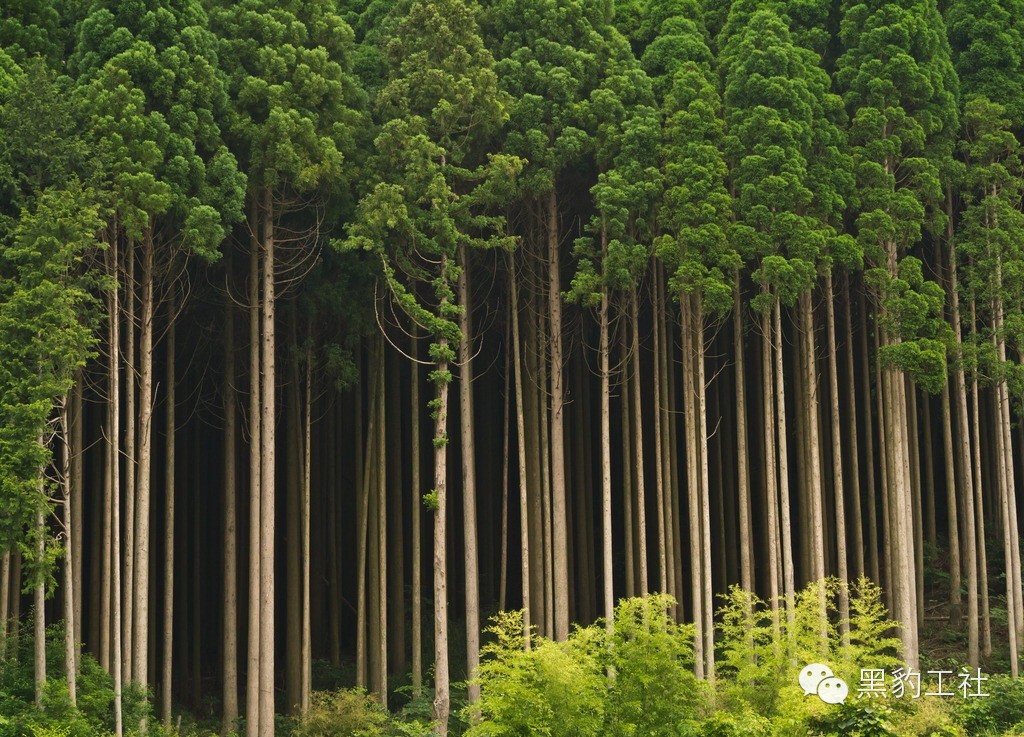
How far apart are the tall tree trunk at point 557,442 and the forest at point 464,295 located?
7cm

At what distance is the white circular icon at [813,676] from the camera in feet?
46.9

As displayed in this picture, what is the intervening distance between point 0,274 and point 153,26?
4.03 meters

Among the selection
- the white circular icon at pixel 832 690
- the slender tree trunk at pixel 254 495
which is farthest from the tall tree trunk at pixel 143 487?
the white circular icon at pixel 832 690

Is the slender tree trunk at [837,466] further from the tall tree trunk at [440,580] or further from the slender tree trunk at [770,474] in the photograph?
the tall tree trunk at [440,580]

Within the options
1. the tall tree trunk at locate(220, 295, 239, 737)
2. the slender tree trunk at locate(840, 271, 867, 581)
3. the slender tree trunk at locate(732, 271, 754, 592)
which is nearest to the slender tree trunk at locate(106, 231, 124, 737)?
the tall tree trunk at locate(220, 295, 239, 737)

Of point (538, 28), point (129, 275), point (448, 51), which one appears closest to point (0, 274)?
point (129, 275)

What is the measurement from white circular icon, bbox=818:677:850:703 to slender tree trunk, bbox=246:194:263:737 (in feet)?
29.4

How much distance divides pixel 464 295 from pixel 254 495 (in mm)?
4484

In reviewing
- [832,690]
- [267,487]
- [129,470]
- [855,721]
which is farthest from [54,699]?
[855,721]

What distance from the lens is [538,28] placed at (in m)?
21.3

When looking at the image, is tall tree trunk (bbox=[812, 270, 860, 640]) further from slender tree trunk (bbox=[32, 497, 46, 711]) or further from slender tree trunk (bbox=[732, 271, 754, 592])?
slender tree trunk (bbox=[32, 497, 46, 711])

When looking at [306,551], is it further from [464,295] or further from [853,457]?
[853,457]

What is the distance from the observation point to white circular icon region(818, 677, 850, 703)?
13.4 metres

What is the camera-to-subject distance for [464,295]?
21.1 m
